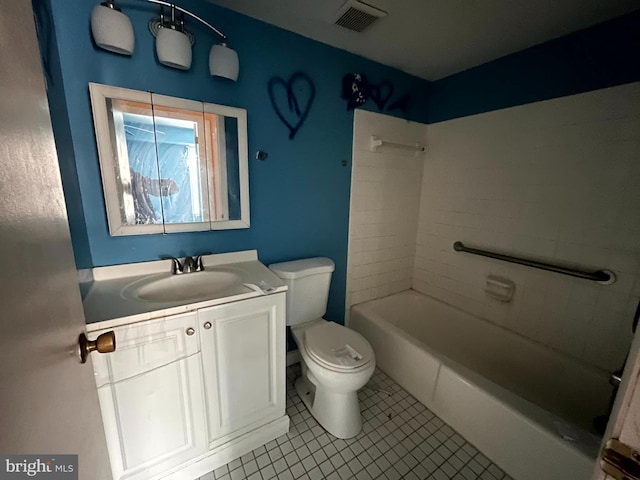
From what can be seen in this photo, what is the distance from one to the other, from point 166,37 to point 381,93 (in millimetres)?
1402

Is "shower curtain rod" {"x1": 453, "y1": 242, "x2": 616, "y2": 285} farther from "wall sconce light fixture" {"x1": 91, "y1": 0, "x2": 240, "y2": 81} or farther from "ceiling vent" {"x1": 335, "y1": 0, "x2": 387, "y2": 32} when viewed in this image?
"wall sconce light fixture" {"x1": 91, "y1": 0, "x2": 240, "y2": 81}

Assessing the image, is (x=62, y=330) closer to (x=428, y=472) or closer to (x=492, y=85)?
(x=428, y=472)

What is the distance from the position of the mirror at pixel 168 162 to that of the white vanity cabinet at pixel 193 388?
0.56 meters

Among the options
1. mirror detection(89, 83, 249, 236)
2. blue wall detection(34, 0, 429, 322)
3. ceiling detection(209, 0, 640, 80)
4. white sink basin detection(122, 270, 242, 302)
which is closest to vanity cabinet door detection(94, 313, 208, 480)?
white sink basin detection(122, 270, 242, 302)

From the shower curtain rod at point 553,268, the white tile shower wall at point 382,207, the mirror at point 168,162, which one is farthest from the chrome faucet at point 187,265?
the shower curtain rod at point 553,268

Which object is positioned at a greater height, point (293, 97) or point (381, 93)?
point (381, 93)

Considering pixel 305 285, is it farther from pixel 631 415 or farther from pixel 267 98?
pixel 631 415

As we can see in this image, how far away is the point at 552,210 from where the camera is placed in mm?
1586

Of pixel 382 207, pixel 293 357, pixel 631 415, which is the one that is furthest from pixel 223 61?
pixel 293 357

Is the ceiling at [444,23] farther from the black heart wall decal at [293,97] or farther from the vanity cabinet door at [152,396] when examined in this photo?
the vanity cabinet door at [152,396]

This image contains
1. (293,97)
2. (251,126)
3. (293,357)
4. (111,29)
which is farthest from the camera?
(293,357)

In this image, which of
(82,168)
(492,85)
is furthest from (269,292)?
(492,85)

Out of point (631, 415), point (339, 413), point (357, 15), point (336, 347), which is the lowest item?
point (339, 413)

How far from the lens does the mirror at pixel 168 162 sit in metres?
1.18
